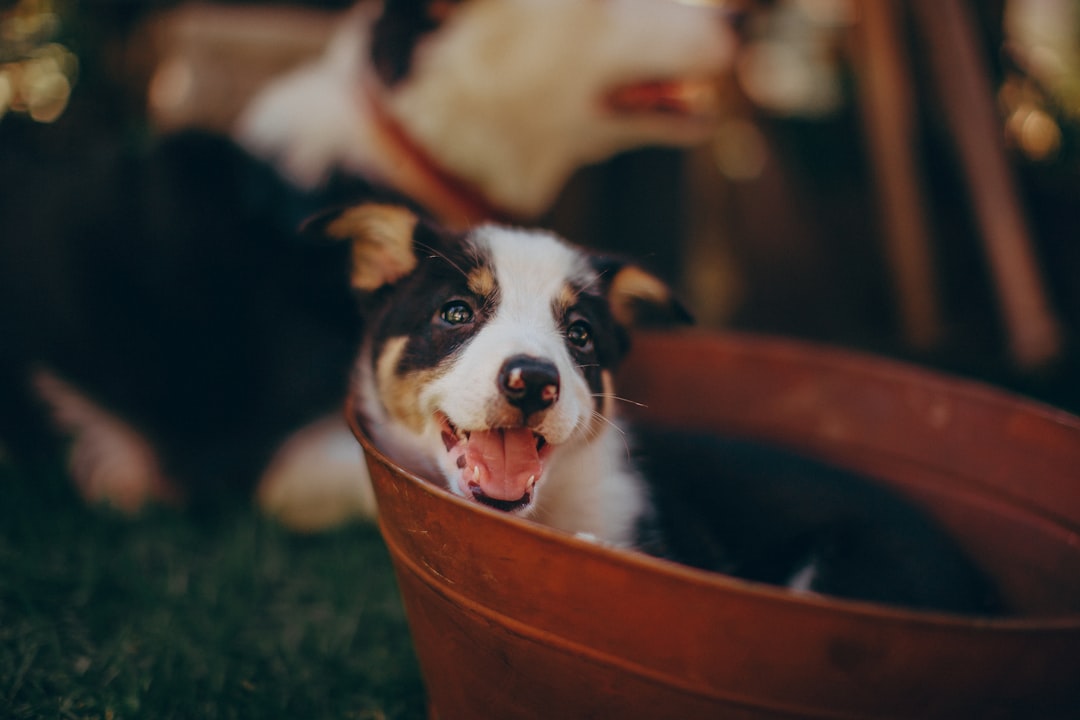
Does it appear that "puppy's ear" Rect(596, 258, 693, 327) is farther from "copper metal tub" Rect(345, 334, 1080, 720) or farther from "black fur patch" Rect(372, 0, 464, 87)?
"black fur patch" Rect(372, 0, 464, 87)

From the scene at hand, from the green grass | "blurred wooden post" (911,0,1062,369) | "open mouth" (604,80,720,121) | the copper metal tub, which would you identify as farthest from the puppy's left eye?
"blurred wooden post" (911,0,1062,369)

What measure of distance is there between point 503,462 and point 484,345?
0.70 feet

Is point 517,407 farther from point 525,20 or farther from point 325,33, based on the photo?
point 325,33

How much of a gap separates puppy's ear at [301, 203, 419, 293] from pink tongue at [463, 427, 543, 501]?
0.47 m

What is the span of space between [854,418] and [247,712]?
158 centimetres

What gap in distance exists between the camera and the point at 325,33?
3.56m

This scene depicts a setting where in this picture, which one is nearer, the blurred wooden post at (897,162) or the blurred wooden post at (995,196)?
the blurred wooden post at (995,196)

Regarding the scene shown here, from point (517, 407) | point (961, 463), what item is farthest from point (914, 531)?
point (517, 407)

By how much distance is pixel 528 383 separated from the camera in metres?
1.24

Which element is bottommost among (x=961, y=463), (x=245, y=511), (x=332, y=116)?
(x=245, y=511)

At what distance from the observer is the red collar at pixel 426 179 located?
2436 millimetres

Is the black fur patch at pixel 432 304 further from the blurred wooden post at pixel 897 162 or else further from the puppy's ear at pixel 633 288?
the blurred wooden post at pixel 897 162

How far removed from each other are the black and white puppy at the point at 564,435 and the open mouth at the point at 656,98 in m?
1.12

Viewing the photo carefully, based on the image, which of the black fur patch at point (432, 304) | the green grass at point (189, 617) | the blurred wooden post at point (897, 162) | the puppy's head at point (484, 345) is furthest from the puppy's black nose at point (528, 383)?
the blurred wooden post at point (897, 162)
